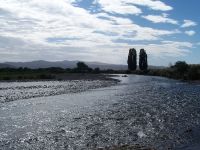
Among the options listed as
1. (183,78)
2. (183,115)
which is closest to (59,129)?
(183,115)

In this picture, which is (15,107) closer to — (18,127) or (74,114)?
(74,114)

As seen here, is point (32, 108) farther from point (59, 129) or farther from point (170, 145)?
point (170, 145)

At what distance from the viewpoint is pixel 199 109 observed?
43.7m

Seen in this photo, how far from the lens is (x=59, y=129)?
29.6 metres

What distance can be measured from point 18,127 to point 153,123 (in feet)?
35.7

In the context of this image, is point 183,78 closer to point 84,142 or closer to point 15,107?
point 15,107

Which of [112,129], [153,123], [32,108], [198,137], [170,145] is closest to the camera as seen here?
[170,145]

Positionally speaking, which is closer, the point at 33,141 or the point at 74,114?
the point at 33,141

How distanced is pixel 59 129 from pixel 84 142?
5381 mm

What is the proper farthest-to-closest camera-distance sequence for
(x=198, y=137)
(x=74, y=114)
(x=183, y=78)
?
(x=183, y=78) < (x=74, y=114) < (x=198, y=137)

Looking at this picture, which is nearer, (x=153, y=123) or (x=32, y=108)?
(x=153, y=123)

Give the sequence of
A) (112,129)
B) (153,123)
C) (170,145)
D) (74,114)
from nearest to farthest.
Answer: (170,145) → (112,129) → (153,123) → (74,114)

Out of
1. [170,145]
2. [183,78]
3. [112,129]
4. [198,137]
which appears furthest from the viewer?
[183,78]

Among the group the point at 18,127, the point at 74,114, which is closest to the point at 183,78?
the point at 74,114
